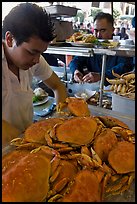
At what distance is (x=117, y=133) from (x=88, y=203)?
307mm

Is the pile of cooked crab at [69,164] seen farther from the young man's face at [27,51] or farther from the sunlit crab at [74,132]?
the young man's face at [27,51]

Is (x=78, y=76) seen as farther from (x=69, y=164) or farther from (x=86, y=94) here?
(x=69, y=164)

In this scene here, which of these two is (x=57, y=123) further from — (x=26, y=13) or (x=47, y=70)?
(x=47, y=70)

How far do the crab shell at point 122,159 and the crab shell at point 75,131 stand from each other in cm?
9

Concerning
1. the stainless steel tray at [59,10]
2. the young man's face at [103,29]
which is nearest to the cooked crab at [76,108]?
the stainless steel tray at [59,10]

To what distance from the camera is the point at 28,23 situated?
0.93 meters

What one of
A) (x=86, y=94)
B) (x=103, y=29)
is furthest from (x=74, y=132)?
(x=103, y=29)

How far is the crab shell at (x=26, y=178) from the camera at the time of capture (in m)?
0.52

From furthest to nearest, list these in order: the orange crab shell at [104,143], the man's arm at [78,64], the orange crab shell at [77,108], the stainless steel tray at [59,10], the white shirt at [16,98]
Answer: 1. the man's arm at [78,64]
2. the stainless steel tray at [59,10]
3. the white shirt at [16,98]
4. the orange crab shell at [77,108]
5. the orange crab shell at [104,143]

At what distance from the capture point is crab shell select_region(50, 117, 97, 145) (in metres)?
0.69

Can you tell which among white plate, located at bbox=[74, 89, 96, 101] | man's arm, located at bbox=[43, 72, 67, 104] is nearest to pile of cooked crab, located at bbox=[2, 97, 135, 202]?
man's arm, located at bbox=[43, 72, 67, 104]

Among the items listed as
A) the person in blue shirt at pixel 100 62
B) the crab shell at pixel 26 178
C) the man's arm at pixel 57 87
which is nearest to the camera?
the crab shell at pixel 26 178

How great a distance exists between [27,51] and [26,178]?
574mm

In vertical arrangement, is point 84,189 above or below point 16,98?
below
